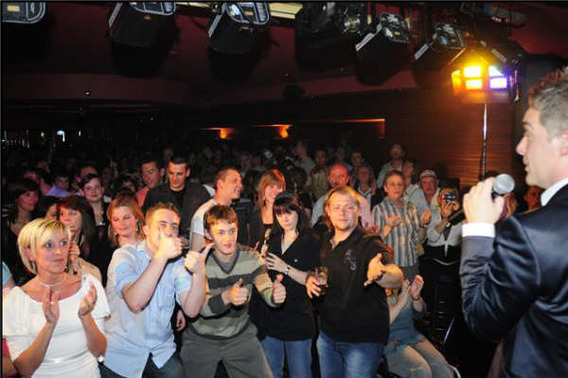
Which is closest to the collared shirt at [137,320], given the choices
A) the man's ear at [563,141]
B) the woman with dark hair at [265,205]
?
the woman with dark hair at [265,205]

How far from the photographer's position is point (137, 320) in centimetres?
260

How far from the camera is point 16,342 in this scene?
221cm

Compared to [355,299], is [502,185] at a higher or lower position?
higher

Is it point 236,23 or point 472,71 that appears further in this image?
point 472,71

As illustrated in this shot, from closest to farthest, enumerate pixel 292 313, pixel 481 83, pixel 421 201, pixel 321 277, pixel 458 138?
pixel 321 277 < pixel 292 313 < pixel 421 201 < pixel 481 83 < pixel 458 138

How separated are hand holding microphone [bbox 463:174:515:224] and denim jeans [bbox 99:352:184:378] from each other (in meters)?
1.83

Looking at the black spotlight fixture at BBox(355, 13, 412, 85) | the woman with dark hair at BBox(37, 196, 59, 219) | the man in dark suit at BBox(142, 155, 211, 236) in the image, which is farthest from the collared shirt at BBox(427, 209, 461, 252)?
the woman with dark hair at BBox(37, 196, 59, 219)

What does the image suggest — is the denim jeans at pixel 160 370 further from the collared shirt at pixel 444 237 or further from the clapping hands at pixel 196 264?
the collared shirt at pixel 444 237

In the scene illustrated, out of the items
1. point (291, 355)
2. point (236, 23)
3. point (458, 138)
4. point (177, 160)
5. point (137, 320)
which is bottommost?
point (291, 355)

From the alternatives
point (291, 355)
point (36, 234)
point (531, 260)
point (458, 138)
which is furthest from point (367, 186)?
point (531, 260)

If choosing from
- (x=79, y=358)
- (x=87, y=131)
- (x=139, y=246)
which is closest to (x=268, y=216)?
(x=139, y=246)

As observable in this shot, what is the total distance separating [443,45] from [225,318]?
323 cm

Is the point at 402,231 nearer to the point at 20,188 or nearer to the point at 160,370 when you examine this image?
the point at 160,370

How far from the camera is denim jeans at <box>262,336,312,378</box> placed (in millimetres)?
3137
